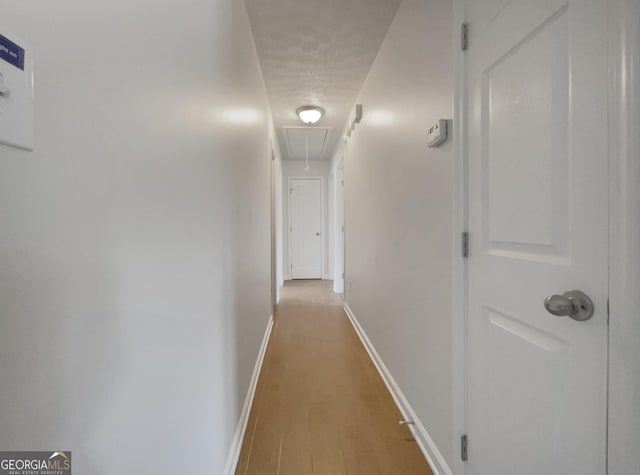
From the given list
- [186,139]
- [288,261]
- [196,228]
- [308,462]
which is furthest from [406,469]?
[288,261]

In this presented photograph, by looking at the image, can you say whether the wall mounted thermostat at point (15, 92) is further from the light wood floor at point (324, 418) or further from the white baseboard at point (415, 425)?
the white baseboard at point (415, 425)

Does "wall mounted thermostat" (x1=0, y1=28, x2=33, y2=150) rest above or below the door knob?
above

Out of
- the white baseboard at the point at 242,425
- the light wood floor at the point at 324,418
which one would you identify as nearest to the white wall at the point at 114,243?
the white baseboard at the point at 242,425

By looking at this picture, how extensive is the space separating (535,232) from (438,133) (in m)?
0.62

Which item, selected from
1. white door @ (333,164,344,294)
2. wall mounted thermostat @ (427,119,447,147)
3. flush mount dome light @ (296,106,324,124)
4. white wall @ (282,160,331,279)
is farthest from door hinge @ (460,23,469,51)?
white wall @ (282,160,331,279)

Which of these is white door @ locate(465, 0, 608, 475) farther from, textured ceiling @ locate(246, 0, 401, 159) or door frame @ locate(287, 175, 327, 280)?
door frame @ locate(287, 175, 327, 280)

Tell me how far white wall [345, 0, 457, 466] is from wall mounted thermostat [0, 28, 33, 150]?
124cm

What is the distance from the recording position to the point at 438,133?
49.4 inches

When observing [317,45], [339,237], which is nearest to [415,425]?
[317,45]

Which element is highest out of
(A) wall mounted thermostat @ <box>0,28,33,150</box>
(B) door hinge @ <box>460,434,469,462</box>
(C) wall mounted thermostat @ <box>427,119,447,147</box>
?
(C) wall mounted thermostat @ <box>427,119,447,147</box>

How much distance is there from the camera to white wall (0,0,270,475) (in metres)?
0.37

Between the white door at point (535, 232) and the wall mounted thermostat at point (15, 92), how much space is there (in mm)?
988

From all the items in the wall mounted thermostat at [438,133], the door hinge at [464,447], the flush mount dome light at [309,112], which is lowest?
the door hinge at [464,447]

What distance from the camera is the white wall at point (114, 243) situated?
0.37 metres
